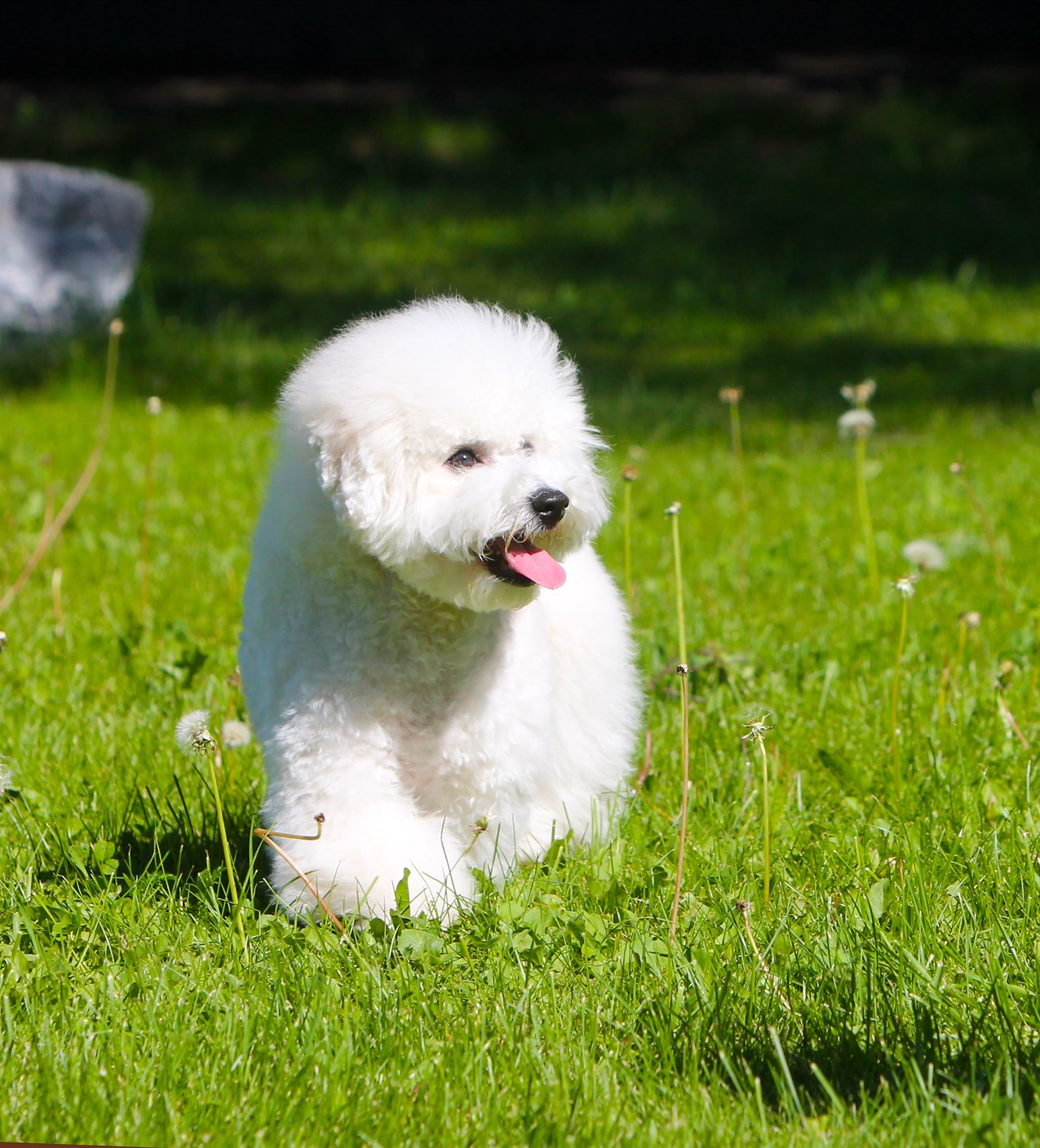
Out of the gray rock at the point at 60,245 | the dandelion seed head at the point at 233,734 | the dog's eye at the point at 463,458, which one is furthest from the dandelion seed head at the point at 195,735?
the gray rock at the point at 60,245

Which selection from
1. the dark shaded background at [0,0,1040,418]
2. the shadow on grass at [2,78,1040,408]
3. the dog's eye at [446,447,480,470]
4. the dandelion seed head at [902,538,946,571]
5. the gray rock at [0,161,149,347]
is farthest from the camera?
the dark shaded background at [0,0,1040,418]

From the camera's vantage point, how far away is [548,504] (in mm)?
2615

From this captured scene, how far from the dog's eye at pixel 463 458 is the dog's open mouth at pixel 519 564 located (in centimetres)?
17

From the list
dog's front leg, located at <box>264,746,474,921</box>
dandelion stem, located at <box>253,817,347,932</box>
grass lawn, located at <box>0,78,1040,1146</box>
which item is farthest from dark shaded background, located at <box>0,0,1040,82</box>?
dandelion stem, located at <box>253,817,347,932</box>

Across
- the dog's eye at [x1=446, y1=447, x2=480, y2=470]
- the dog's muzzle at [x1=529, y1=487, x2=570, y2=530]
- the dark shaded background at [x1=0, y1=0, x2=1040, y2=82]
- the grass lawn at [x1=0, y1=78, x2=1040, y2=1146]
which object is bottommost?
the grass lawn at [x1=0, y1=78, x2=1040, y2=1146]

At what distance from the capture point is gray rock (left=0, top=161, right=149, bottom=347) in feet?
27.4

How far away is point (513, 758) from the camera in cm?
284

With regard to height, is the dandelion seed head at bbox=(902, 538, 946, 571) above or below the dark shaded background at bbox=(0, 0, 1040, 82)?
below

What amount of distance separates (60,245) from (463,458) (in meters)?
6.59

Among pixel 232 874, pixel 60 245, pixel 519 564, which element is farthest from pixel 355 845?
pixel 60 245

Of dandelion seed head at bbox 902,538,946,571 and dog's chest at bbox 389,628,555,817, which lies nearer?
dog's chest at bbox 389,628,555,817

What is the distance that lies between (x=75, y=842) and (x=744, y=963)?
1.44 m

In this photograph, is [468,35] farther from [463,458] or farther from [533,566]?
[533,566]

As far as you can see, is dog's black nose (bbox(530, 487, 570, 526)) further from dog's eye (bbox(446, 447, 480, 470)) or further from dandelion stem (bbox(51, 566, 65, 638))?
dandelion stem (bbox(51, 566, 65, 638))
